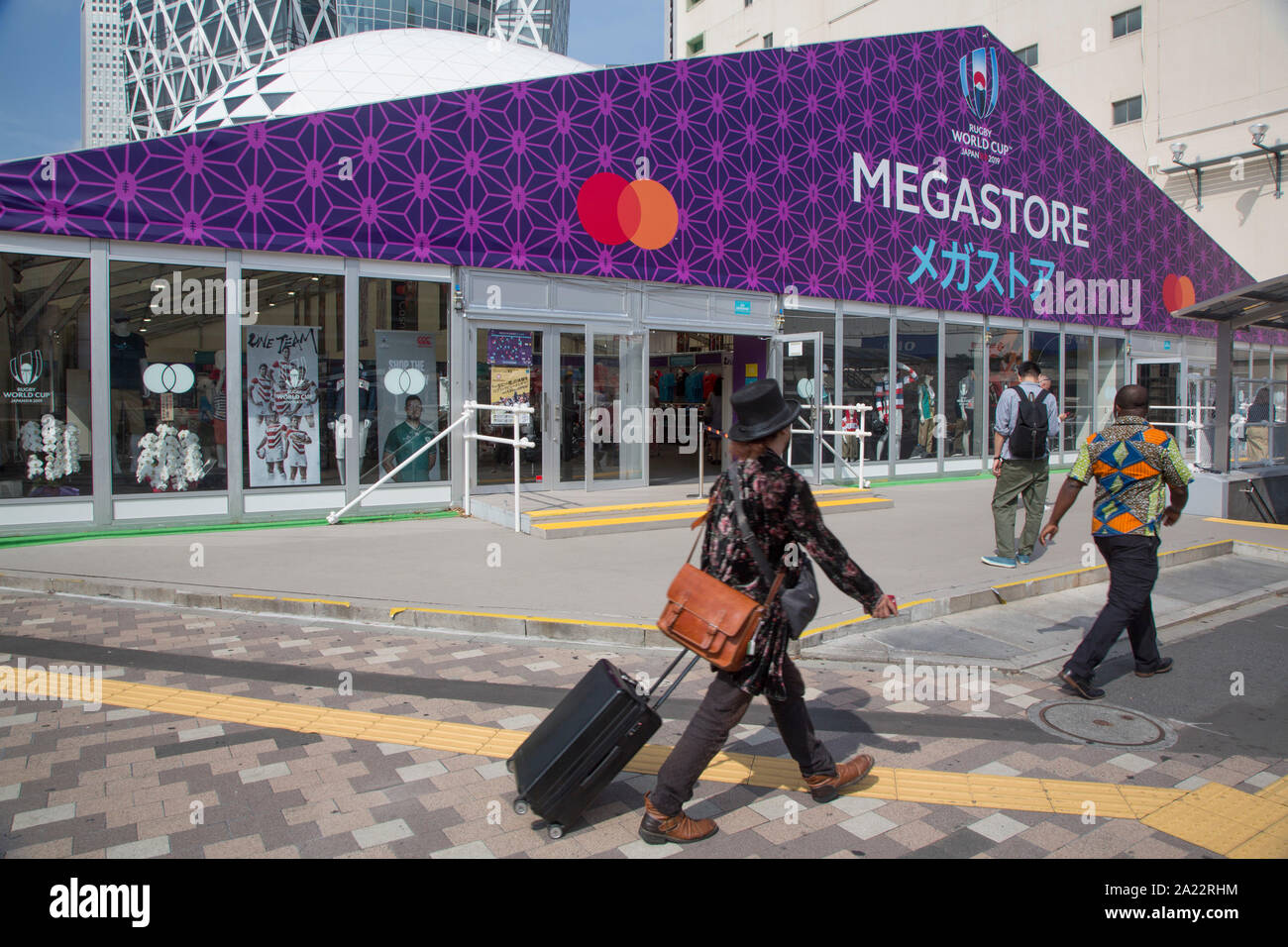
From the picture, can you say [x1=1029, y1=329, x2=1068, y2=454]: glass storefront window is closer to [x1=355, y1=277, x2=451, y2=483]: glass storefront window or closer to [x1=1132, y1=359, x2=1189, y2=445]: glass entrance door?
[x1=1132, y1=359, x2=1189, y2=445]: glass entrance door

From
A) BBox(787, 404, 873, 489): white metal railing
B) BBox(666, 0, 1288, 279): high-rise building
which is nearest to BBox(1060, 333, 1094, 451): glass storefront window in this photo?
BBox(787, 404, 873, 489): white metal railing

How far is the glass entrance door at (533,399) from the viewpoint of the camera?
12.5m

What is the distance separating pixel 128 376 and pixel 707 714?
9600mm

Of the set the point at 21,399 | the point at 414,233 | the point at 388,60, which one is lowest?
the point at 21,399

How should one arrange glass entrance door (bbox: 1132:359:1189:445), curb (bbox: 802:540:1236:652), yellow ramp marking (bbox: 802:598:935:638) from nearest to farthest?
yellow ramp marking (bbox: 802:598:935:638)
curb (bbox: 802:540:1236:652)
glass entrance door (bbox: 1132:359:1189:445)

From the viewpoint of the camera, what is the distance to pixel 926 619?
7.26m

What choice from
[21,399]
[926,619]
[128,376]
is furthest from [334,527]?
[926,619]

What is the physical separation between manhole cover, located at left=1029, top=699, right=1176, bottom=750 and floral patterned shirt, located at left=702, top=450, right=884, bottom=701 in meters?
1.99

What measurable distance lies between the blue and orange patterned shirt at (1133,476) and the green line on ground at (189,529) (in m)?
8.45

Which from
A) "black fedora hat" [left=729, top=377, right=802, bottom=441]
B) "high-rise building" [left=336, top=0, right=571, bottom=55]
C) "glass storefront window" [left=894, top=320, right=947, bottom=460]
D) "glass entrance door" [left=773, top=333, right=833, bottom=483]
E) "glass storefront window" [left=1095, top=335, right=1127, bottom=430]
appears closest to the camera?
"black fedora hat" [left=729, top=377, right=802, bottom=441]

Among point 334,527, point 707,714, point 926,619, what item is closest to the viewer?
point 707,714

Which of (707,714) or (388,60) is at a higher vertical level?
(388,60)

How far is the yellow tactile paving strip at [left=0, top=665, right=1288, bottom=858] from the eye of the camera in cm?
370
